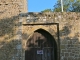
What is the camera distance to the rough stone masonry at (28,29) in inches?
387

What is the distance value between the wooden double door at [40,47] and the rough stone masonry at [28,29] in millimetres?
240

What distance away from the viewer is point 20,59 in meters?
9.78

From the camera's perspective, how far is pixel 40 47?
33.2 feet

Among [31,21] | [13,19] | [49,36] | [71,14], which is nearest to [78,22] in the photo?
[71,14]

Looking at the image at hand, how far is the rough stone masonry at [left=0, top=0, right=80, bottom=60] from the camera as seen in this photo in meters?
9.82

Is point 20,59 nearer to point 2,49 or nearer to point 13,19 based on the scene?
point 2,49

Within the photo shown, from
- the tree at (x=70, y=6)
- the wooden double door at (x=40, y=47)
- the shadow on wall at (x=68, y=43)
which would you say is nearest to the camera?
the shadow on wall at (x=68, y=43)

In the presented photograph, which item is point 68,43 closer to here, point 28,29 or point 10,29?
point 28,29

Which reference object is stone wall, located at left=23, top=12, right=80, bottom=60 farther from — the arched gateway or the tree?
the tree

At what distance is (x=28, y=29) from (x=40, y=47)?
997 millimetres

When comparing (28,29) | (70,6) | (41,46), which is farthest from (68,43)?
(70,6)

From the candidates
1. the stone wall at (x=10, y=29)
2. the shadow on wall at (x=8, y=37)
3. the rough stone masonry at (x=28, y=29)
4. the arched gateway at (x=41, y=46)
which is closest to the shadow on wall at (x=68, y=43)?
the rough stone masonry at (x=28, y=29)

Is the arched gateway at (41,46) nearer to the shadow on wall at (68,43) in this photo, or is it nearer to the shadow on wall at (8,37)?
the shadow on wall at (68,43)

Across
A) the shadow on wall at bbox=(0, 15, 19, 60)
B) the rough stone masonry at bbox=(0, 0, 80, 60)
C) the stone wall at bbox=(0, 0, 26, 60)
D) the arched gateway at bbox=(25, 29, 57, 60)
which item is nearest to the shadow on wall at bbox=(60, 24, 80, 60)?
the rough stone masonry at bbox=(0, 0, 80, 60)
